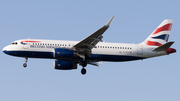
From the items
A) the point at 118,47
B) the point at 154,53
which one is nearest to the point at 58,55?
the point at 118,47

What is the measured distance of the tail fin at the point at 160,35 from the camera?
46062 millimetres

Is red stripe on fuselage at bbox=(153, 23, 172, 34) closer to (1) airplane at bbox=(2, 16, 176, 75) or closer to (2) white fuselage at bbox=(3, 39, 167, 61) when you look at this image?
(1) airplane at bbox=(2, 16, 176, 75)

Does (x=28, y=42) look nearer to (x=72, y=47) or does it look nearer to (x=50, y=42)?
(x=50, y=42)

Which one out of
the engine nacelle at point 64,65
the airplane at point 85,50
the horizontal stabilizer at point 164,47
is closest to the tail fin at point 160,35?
the airplane at point 85,50

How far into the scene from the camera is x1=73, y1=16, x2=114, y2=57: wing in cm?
3771

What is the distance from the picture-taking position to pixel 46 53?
4184cm

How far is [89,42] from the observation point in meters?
40.4

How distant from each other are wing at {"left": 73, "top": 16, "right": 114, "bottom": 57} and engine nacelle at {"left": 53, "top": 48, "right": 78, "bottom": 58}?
0.77 m

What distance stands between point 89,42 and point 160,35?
1181cm

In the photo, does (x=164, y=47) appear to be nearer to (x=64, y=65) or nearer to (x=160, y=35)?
(x=160, y=35)

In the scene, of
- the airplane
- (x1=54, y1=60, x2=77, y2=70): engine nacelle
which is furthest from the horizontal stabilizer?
(x1=54, y1=60, x2=77, y2=70): engine nacelle

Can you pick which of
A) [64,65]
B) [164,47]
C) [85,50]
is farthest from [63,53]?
[164,47]

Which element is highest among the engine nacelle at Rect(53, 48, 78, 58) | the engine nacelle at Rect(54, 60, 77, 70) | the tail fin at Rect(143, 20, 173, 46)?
the tail fin at Rect(143, 20, 173, 46)

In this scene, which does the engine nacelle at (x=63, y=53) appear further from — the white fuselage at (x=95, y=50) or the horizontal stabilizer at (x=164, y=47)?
the horizontal stabilizer at (x=164, y=47)
